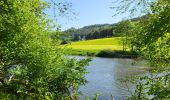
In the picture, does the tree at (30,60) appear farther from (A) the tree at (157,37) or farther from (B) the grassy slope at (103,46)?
(B) the grassy slope at (103,46)

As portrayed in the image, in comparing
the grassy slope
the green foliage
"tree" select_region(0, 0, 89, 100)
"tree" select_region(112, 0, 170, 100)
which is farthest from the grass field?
"tree" select_region(112, 0, 170, 100)

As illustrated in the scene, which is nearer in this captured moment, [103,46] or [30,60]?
[30,60]

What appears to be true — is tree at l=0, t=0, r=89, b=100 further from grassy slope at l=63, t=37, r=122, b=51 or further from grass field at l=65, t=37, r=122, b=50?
grass field at l=65, t=37, r=122, b=50

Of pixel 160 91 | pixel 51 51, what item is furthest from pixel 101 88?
pixel 160 91

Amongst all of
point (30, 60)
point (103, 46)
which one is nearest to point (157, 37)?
point (30, 60)

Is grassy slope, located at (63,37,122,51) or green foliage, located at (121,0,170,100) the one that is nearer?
green foliage, located at (121,0,170,100)

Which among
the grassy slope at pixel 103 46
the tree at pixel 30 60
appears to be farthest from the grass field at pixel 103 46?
the tree at pixel 30 60

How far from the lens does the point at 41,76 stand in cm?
1305

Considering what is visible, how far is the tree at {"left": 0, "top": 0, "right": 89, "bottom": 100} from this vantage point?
13000mm

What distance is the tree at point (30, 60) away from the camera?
13.0 metres

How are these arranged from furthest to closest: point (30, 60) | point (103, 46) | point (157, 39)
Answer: point (103, 46)
point (30, 60)
point (157, 39)

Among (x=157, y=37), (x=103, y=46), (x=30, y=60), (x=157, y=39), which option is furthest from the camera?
(x=103, y=46)

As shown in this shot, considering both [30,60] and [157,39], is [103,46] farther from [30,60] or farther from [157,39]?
[157,39]

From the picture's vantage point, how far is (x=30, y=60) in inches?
511
